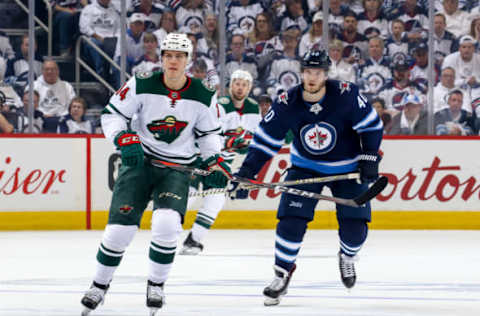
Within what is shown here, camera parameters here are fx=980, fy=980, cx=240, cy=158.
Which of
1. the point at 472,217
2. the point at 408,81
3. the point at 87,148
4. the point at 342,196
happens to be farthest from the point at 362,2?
the point at 342,196

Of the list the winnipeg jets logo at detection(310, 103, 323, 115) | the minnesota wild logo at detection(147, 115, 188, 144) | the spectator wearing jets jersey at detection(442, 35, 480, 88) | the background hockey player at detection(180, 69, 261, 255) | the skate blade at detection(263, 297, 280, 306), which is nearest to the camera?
the minnesota wild logo at detection(147, 115, 188, 144)

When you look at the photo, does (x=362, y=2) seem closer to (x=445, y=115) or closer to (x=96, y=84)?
(x=445, y=115)

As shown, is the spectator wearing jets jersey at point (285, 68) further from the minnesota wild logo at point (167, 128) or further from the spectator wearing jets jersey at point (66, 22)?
the minnesota wild logo at point (167, 128)

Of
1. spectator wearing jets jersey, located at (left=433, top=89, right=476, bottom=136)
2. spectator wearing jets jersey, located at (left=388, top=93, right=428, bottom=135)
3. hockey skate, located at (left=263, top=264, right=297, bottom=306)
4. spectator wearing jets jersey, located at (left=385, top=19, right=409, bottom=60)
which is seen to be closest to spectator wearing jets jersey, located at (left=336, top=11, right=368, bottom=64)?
spectator wearing jets jersey, located at (left=385, top=19, right=409, bottom=60)

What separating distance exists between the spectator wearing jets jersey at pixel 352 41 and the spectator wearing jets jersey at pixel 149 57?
184cm

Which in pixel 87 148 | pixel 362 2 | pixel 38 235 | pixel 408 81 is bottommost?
pixel 38 235

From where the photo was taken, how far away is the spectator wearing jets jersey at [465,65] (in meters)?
9.73

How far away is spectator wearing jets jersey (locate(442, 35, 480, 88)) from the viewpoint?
9.73 metres

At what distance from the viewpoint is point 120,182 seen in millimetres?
4270

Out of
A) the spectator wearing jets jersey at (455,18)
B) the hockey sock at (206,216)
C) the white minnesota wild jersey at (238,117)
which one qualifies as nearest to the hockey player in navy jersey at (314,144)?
the hockey sock at (206,216)

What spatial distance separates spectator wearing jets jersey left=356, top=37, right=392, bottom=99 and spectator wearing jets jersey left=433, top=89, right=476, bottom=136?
663 millimetres

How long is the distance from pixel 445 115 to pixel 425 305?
208 inches

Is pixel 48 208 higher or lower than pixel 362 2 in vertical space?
lower

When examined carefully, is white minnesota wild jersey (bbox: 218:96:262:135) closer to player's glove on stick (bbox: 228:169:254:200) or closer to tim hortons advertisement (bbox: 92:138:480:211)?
tim hortons advertisement (bbox: 92:138:480:211)
